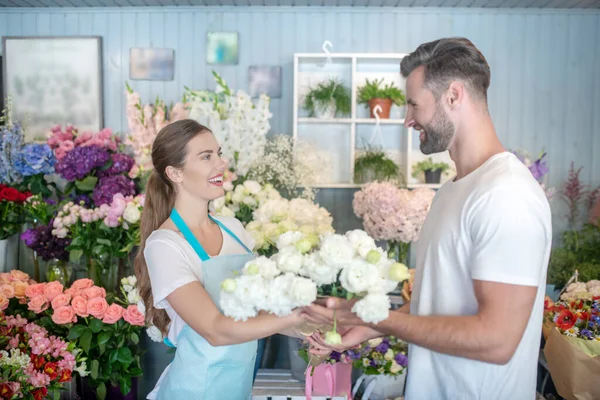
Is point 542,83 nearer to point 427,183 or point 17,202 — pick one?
point 427,183

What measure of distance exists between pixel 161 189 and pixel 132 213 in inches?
32.6

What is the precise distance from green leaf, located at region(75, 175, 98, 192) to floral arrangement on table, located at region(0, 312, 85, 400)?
2.75ft

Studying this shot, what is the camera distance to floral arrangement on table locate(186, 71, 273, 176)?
3029mm

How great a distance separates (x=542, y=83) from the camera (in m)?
4.10

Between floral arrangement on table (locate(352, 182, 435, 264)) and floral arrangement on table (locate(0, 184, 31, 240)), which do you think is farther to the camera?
floral arrangement on table (locate(352, 182, 435, 264))

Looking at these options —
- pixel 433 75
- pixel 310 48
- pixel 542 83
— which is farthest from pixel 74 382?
pixel 542 83

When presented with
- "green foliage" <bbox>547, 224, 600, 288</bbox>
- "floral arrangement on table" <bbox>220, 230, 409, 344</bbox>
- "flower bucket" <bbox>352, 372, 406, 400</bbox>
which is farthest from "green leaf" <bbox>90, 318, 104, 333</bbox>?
"green foliage" <bbox>547, 224, 600, 288</bbox>

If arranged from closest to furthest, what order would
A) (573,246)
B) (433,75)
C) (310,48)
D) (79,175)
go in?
(433,75) < (79,175) < (573,246) < (310,48)

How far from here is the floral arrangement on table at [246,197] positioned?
9.50ft

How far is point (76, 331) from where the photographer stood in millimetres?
2762

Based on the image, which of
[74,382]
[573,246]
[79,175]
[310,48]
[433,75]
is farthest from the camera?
[310,48]

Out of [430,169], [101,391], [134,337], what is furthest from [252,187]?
[430,169]

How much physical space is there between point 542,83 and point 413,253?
157 centimetres

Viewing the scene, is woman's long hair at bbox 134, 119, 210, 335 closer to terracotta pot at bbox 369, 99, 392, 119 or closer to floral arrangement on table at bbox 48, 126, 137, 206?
floral arrangement on table at bbox 48, 126, 137, 206
